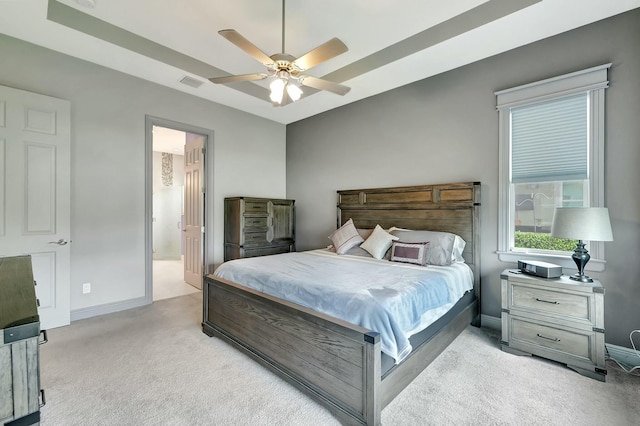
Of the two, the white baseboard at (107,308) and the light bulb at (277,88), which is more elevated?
the light bulb at (277,88)

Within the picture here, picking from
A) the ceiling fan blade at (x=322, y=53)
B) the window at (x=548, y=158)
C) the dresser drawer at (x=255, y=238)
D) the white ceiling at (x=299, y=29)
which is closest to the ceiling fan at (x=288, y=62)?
the ceiling fan blade at (x=322, y=53)

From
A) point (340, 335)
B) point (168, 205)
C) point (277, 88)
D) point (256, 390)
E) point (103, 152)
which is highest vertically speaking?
point (277, 88)

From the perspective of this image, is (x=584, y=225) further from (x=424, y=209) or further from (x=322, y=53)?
(x=322, y=53)

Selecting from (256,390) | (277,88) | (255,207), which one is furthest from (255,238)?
(256,390)

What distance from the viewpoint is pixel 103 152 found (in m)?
3.41

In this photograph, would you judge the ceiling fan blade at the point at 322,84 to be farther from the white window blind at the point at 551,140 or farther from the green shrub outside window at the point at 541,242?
the green shrub outside window at the point at 541,242

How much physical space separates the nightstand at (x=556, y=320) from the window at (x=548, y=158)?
0.55m

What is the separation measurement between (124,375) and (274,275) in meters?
1.35

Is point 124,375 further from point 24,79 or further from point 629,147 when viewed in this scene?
point 629,147

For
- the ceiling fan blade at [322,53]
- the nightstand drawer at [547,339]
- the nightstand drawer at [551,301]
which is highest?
the ceiling fan blade at [322,53]

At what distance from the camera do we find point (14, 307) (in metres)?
0.95

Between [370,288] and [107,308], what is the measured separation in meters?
3.31

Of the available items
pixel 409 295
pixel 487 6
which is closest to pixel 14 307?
pixel 409 295

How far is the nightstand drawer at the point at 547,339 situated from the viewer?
219cm
